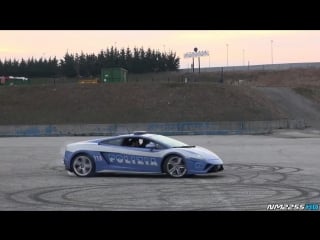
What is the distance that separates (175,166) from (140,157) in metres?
1.01

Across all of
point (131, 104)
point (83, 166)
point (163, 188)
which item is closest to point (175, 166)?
point (163, 188)

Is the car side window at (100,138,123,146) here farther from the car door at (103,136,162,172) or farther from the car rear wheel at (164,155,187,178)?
the car rear wheel at (164,155,187,178)

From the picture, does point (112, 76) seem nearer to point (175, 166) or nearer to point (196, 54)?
point (196, 54)

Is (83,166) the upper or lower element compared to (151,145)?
lower

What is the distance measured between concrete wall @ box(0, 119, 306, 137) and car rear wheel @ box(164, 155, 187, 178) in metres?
27.6

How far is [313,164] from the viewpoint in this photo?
18312 millimetres

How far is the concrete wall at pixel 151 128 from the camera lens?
4353cm

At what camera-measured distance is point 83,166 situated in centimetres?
1579

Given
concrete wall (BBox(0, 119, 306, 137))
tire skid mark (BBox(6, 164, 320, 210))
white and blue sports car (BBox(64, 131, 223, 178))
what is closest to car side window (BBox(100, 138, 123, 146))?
white and blue sports car (BBox(64, 131, 223, 178))

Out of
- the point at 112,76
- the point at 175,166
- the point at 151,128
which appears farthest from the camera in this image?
the point at 112,76

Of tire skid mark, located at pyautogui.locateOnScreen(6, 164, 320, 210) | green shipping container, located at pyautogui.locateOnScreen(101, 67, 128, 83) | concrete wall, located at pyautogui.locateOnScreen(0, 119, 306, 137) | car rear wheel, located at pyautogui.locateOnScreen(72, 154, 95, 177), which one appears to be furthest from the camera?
green shipping container, located at pyautogui.locateOnScreen(101, 67, 128, 83)

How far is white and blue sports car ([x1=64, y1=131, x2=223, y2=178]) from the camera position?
1505 cm
